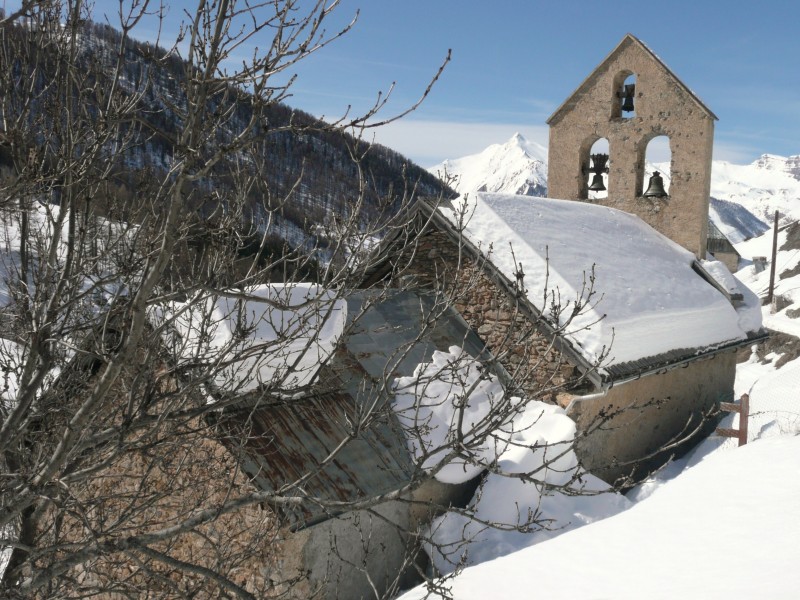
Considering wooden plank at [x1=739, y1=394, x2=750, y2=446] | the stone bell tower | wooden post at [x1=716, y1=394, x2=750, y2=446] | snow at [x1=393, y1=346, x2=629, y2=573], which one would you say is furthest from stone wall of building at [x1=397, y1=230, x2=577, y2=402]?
the stone bell tower

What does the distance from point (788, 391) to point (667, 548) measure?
12.3m

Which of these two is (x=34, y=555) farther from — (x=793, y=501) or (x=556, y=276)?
(x=556, y=276)

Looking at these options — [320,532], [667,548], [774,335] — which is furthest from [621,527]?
[774,335]

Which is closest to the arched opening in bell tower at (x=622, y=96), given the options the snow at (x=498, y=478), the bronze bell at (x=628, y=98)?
the bronze bell at (x=628, y=98)

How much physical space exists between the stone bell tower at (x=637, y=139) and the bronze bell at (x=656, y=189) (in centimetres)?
2

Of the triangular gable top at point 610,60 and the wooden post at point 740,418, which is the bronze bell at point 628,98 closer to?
the triangular gable top at point 610,60

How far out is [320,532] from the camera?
18.5ft

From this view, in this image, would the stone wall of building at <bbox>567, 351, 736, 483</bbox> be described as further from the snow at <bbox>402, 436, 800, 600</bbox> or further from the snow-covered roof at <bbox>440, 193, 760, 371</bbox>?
the snow at <bbox>402, 436, 800, 600</bbox>

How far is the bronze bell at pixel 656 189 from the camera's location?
40.4 feet

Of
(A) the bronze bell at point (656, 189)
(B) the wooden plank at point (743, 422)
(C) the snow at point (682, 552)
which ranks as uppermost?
(A) the bronze bell at point (656, 189)

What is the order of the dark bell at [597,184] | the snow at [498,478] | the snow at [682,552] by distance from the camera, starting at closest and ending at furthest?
the snow at [682,552] → the snow at [498,478] → the dark bell at [597,184]

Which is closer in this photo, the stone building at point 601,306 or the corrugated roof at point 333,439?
the corrugated roof at point 333,439

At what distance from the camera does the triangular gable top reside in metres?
11.5

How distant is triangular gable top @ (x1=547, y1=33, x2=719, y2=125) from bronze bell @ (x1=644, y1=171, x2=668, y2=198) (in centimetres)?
139
